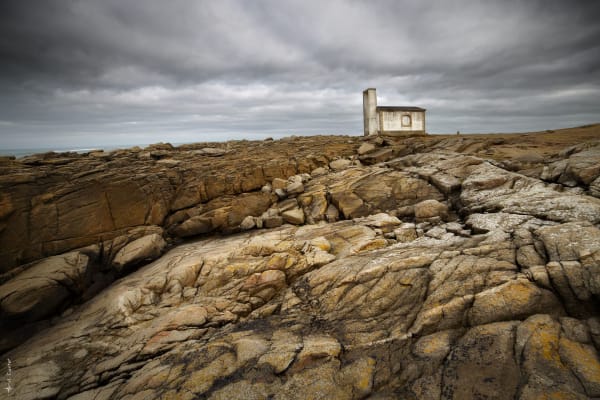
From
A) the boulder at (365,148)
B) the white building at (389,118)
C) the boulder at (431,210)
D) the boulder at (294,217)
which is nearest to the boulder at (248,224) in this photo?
the boulder at (294,217)

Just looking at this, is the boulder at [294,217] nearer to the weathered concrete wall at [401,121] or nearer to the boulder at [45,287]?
the boulder at [45,287]

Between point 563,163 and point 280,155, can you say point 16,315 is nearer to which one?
point 280,155

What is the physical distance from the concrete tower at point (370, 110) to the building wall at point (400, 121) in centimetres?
78

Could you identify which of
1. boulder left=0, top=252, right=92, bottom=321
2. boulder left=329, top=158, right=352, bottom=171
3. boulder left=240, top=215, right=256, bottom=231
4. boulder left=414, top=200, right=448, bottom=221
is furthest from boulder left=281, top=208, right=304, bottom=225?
boulder left=0, top=252, right=92, bottom=321

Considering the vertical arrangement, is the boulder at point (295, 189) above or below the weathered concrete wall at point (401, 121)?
below

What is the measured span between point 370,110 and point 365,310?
30853 mm

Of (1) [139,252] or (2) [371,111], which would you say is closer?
(1) [139,252]

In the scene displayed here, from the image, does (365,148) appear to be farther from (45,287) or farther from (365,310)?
(45,287)

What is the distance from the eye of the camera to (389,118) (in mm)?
34750

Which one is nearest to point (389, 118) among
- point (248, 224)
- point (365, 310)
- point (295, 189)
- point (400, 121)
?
point (400, 121)

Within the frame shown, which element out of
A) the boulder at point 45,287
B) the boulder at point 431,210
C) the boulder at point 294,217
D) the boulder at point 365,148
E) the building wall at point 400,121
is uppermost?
the building wall at point 400,121

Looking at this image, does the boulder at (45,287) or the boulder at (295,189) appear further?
the boulder at (295,189)

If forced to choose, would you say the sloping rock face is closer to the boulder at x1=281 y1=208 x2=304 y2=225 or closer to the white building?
the boulder at x1=281 y1=208 x2=304 y2=225

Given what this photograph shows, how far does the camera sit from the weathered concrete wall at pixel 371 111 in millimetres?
34188
